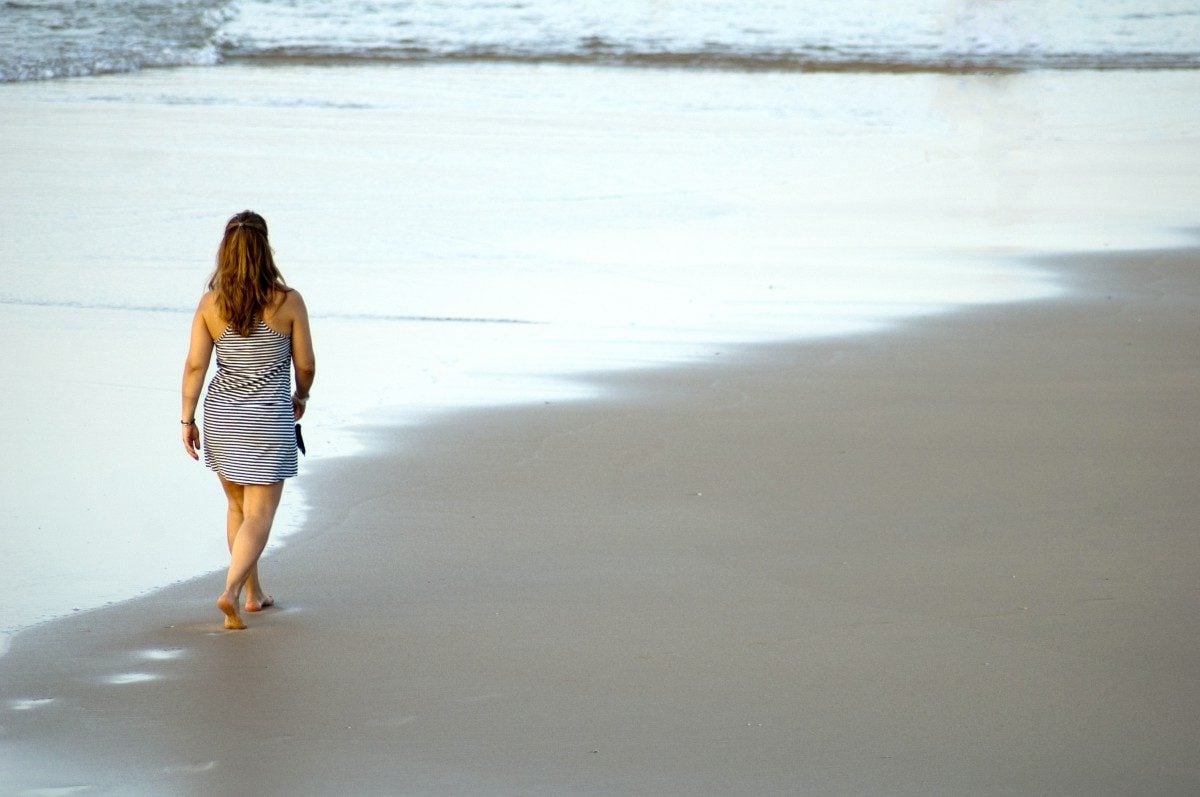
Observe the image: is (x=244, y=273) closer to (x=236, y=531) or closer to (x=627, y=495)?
(x=236, y=531)

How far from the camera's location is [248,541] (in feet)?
17.3

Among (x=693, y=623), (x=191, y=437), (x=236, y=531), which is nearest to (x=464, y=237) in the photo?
(x=236, y=531)

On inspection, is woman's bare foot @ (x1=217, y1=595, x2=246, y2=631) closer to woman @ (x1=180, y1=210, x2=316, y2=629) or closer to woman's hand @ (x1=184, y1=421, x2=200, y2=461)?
woman @ (x1=180, y1=210, x2=316, y2=629)

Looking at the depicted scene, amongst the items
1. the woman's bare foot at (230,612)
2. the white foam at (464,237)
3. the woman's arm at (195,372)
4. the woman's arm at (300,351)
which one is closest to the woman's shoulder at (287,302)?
the woman's arm at (300,351)

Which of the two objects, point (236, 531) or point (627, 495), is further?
point (627, 495)

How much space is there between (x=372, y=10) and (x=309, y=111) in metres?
13.6

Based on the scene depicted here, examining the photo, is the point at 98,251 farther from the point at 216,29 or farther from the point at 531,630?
the point at 216,29

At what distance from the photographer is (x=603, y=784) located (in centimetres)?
423

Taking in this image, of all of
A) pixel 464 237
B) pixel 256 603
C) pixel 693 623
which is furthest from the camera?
pixel 464 237

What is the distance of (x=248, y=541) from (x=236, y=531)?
0.18m

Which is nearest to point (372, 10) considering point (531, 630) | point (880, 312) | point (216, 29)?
point (216, 29)

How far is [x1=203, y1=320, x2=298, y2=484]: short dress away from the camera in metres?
5.28

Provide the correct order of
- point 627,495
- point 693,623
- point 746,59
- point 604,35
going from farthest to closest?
point 604,35, point 746,59, point 627,495, point 693,623

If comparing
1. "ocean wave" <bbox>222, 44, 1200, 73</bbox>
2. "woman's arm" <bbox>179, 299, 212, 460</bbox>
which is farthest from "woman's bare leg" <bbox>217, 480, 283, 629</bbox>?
"ocean wave" <bbox>222, 44, 1200, 73</bbox>
